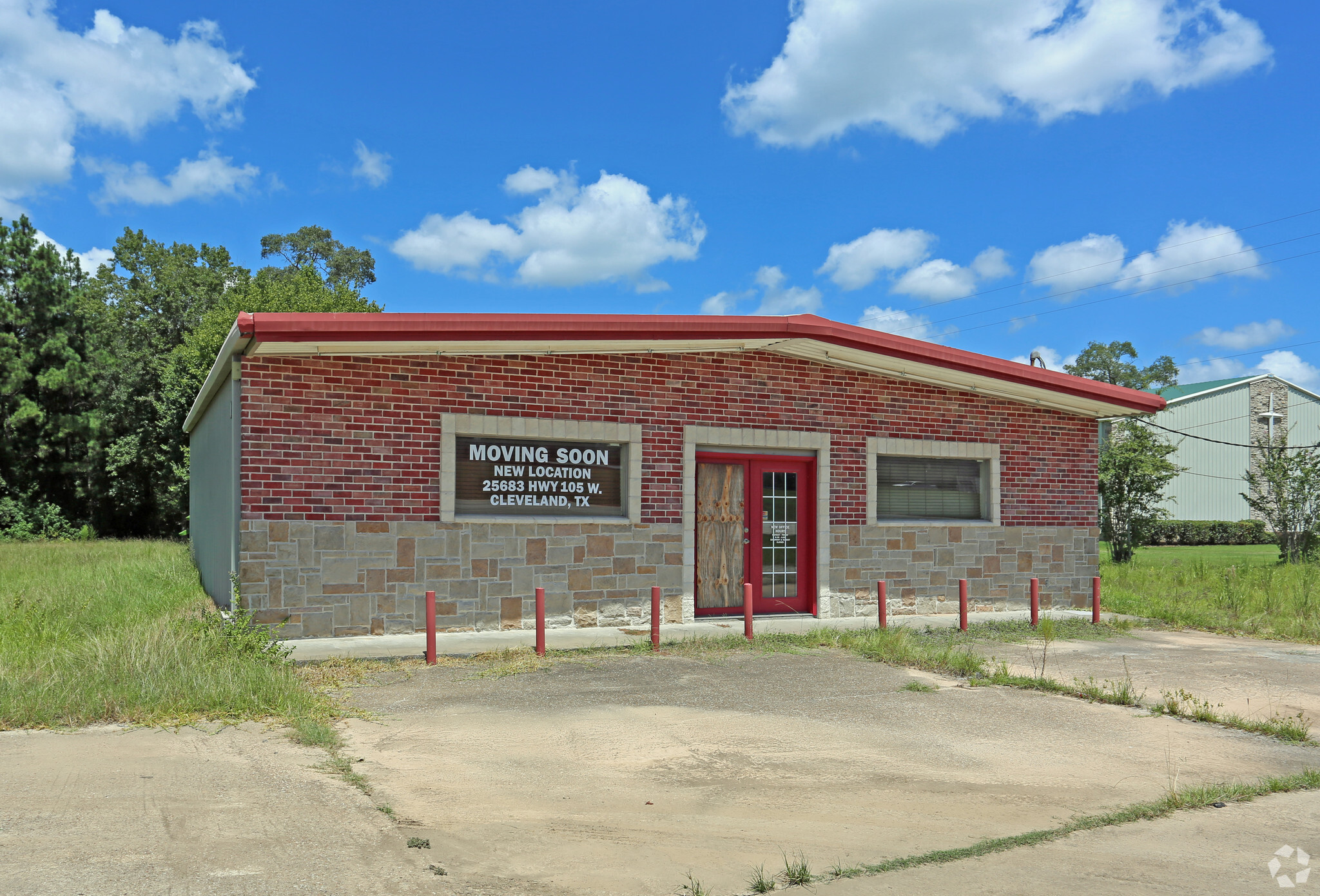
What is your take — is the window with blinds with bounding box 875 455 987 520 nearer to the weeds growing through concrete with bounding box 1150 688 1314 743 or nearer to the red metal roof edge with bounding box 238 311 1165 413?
the red metal roof edge with bounding box 238 311 1165 413

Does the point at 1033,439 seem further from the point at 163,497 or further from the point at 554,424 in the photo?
the point at 163,497

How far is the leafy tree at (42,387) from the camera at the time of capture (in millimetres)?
36531

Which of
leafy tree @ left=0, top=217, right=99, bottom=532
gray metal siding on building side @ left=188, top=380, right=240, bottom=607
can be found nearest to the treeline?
leafy tree @ left=0, top=217, right=99, bottom=532

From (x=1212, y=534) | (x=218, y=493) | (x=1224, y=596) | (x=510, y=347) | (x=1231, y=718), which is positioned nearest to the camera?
(x=1231, y=718)

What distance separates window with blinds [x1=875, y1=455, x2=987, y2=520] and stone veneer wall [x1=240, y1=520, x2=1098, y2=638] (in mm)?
342

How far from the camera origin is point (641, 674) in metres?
10.1

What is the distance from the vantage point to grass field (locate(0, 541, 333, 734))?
296 inches

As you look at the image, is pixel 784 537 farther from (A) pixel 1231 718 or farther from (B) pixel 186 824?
(B) pixel 186 824

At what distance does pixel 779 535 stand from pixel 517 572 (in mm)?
4082

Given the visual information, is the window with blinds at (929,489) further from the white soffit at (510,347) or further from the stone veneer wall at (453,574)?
the stone veneer wall at (453,574)

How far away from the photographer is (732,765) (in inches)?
264

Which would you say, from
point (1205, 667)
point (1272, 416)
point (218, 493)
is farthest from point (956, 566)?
point (1272, 416)

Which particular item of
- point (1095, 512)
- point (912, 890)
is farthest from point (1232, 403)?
point (912, 890)

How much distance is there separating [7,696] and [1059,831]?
24.6 ft
